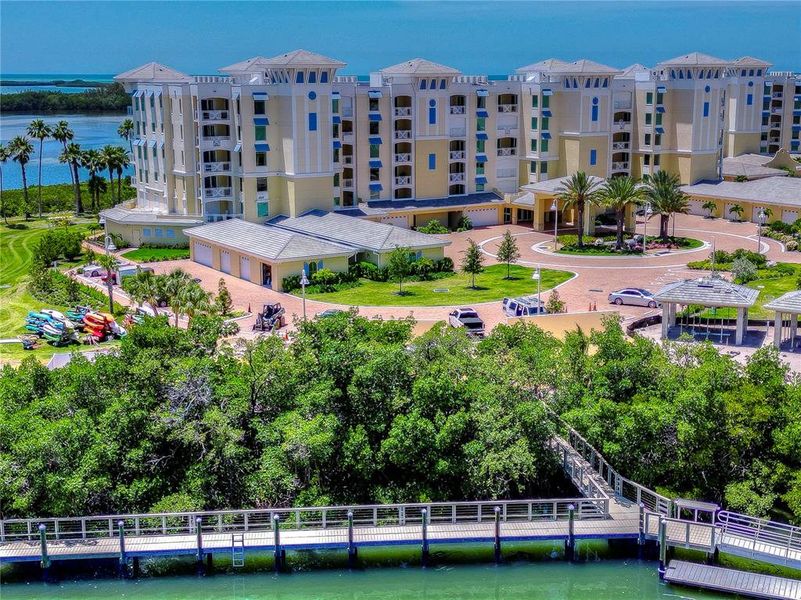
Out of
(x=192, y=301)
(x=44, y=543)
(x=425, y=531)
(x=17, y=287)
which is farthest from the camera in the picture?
(x=17, y=287)

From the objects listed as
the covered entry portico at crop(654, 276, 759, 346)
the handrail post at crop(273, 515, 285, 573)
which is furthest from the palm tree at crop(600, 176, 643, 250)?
the handrail post at crop(273, 515, 285, 573)

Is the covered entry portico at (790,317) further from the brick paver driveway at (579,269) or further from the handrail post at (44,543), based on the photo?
the handrail post at (44,543)

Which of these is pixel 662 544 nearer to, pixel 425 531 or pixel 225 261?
pixel 425 531

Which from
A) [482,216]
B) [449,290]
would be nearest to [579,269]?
[449,290]

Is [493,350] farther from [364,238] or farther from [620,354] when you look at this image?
[364,238]

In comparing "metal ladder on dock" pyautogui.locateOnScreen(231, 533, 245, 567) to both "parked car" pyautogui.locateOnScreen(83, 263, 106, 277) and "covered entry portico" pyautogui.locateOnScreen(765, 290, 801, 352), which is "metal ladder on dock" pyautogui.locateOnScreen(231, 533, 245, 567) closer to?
"covered entry portico" pyautogui.locateOnScreen(765, 290, 801, 352)

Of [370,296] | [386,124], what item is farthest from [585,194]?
[370,296]
